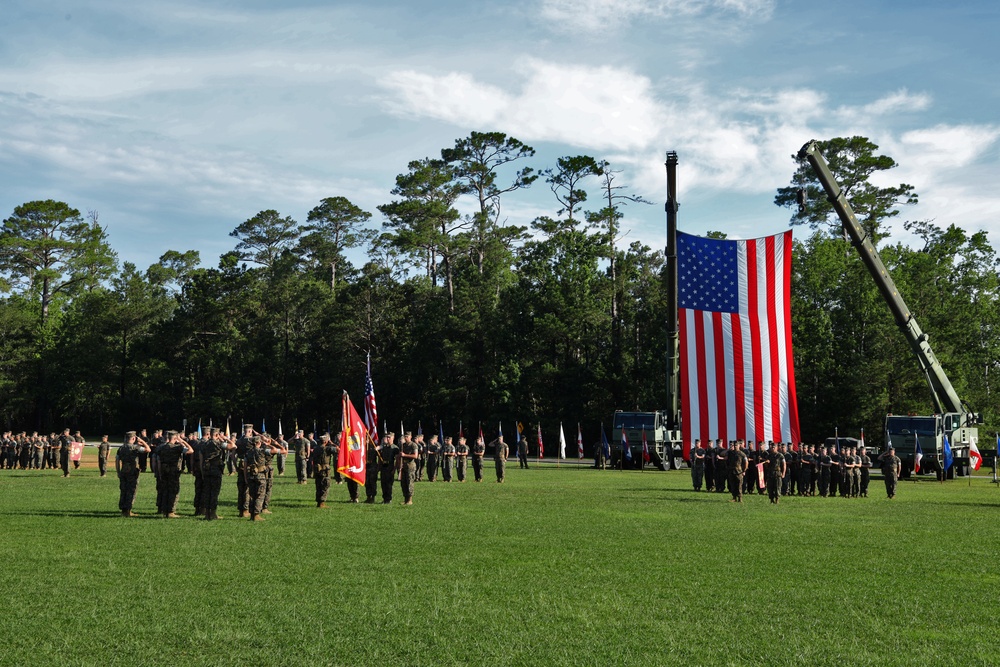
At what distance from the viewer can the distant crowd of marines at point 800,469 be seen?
26.6 m

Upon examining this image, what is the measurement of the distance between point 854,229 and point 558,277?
3511 centimetres

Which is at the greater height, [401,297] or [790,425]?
[401,297]

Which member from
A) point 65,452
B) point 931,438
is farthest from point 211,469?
point 931,438

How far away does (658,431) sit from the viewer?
44719 mm

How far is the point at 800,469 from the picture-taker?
27641mm

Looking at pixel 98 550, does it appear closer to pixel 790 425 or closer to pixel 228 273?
pixel 790 425

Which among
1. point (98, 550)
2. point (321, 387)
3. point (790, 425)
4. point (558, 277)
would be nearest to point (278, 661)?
point (98, 550)

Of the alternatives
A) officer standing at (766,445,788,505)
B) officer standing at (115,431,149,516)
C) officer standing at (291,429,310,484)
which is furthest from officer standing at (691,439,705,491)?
officer standing at (115,431,149,516)

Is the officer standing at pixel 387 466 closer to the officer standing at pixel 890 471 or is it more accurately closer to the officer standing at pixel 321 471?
the officer standing at pixel 321 471

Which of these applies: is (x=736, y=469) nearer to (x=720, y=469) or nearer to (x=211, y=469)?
(x=720, y=469)

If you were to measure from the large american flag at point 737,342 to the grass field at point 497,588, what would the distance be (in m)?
11.7

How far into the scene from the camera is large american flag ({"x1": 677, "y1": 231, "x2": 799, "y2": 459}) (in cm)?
3216

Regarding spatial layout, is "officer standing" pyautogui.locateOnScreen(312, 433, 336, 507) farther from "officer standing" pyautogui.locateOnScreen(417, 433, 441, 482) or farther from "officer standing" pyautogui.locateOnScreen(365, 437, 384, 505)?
"officer standing" pyautogui.locateOnScreen(417, 433, 441, 482)

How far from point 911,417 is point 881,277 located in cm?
625
